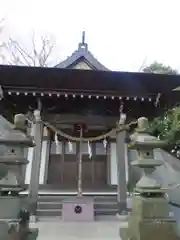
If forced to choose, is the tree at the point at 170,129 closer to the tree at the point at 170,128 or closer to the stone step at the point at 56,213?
the tree at the point at 170,128

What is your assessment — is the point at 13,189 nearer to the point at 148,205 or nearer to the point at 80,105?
the point at 148,205

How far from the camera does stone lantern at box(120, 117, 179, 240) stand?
3.93 m

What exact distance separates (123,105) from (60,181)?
3.39 m

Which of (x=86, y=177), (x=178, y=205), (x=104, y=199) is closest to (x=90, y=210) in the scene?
(x=104, y=199)

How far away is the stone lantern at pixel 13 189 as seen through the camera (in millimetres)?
3799

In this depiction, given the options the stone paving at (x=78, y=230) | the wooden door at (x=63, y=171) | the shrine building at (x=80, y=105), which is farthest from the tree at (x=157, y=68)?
the stone paving at (x=78, y=230)

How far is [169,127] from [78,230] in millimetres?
5351

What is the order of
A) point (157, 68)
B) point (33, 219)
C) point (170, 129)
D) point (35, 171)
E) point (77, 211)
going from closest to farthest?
point (33, 219), point (77, 211), point (35, 171), point (170, 129), point (157, 68)

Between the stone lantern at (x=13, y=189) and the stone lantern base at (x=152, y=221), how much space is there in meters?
1.74

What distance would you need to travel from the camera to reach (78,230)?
5.66 m

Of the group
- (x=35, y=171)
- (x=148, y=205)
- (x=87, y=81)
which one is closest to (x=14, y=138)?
(x=148, y=205)

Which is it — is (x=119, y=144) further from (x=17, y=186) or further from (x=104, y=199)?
(x=17, y=186)

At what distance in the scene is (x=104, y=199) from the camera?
782 centimetres

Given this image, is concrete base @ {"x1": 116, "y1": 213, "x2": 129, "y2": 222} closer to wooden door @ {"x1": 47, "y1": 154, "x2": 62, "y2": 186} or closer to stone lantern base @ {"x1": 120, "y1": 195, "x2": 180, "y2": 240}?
wooden door @ {"x1": 47, "y1": 154, "x2": 62, "y2": 186}
